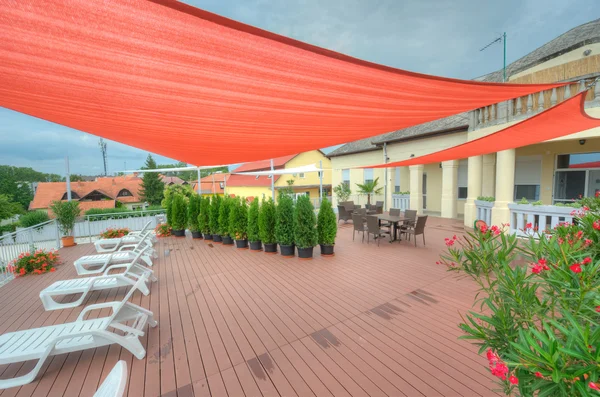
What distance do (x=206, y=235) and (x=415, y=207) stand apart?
9715mm

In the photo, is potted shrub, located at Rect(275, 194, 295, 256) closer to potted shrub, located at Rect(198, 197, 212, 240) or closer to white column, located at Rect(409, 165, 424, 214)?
potted shrub, located at Rect(198, 197, 212, 240)

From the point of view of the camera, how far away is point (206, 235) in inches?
347

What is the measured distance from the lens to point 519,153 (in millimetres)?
8953

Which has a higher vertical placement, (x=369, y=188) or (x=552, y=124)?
(x=552, y=124)

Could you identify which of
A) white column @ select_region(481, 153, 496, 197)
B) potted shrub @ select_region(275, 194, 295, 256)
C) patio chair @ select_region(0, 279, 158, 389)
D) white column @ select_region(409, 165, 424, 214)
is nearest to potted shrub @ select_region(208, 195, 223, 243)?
potted shrub @ select_region(275, 194, 295, 256)

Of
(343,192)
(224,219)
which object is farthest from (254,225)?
(343,192)

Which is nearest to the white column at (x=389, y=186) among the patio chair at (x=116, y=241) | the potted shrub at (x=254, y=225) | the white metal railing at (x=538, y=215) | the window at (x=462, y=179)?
the window at (x=462, y=179)

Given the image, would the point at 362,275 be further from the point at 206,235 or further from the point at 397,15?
the point at 397,15

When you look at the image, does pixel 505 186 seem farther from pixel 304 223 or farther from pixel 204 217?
pixel 204 217

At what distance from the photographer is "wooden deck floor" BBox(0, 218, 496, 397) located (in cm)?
227

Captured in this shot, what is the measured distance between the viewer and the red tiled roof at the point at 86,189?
1455 inches

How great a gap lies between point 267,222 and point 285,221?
603 millimetres

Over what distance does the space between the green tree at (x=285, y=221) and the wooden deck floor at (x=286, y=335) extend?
3.18 feet

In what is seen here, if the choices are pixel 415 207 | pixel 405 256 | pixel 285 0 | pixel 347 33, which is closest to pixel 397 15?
pixel 347 33
